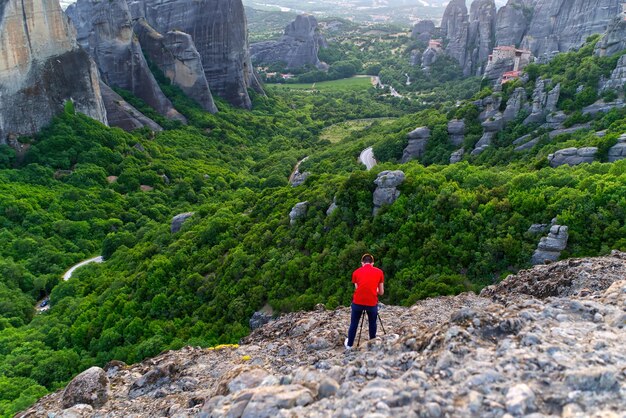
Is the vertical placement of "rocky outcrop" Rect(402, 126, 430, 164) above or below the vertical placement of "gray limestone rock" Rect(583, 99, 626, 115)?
below

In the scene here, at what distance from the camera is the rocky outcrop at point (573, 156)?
29125mm

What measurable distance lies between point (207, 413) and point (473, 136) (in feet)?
124

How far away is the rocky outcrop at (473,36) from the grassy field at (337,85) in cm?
2144

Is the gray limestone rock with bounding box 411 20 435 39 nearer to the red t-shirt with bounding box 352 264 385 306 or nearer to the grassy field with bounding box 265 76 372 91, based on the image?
the grassy field with bounding box 265 76 372 91

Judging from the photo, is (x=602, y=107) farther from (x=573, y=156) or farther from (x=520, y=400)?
(x=520, y=400)

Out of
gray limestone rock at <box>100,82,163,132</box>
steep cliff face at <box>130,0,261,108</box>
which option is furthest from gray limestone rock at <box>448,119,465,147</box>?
steep cliff face at <box>130,0,261,108</box>

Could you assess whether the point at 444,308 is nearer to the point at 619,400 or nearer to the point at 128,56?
the point at 619,400

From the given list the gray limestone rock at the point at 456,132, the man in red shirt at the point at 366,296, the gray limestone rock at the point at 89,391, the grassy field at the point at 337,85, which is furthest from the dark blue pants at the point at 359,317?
the grassy field at the point at 337,85

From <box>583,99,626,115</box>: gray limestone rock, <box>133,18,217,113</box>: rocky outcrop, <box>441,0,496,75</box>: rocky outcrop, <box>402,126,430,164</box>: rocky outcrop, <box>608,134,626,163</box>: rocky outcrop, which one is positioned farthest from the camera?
<box>441,0,496,75</box>: rocky outcrop

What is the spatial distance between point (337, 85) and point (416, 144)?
8471 cm

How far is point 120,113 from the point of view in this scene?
6500 cm

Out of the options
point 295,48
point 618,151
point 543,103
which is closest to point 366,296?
point 618,151

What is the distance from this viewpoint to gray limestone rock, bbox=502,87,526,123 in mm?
41969

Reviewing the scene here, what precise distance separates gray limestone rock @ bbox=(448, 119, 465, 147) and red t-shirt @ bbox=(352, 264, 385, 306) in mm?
34201
